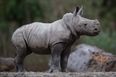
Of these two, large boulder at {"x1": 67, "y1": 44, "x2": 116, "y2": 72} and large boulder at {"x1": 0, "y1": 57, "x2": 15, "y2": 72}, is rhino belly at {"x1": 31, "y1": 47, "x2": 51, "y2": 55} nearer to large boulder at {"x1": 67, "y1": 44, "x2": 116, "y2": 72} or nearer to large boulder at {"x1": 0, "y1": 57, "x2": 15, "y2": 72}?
large boulder at {"x1": 67, "y1": 44, "x2": 116, "y2": 72}

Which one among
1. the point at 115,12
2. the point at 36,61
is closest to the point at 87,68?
the point at 36,61

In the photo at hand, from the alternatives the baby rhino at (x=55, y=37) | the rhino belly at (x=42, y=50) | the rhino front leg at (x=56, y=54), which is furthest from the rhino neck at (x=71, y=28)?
the rhino belly at (x=42, y=50)

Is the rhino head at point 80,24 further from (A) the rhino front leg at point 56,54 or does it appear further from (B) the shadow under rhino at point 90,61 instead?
(B) the shadow under rhino at point 90,61

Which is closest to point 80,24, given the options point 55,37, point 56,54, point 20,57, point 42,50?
point 55,37

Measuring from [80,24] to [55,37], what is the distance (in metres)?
0.43

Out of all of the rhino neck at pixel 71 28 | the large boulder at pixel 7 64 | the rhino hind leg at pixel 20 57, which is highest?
the rhino neck at pixel 71 28

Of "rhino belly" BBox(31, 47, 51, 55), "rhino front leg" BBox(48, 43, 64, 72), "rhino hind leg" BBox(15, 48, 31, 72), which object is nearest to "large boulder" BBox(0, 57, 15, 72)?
"rhino hind leg" BBox(15, 48, 31, 72)

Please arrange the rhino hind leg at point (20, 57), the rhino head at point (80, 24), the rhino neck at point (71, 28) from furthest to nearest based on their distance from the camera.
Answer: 1. the rhino hind leg at point (20, 57)
2. the rhino neck at point (71, 28)
3. the rhino head at point (80, 24)

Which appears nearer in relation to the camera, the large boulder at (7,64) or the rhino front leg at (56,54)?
the rhino front leg at (56,54)

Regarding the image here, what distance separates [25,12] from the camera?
18.5 metres

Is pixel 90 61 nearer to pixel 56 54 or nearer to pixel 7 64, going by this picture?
pixel 56 54

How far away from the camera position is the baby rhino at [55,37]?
7.79 metres

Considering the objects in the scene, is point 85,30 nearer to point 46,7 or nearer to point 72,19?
point 72,19

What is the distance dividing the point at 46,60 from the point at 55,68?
534cm
